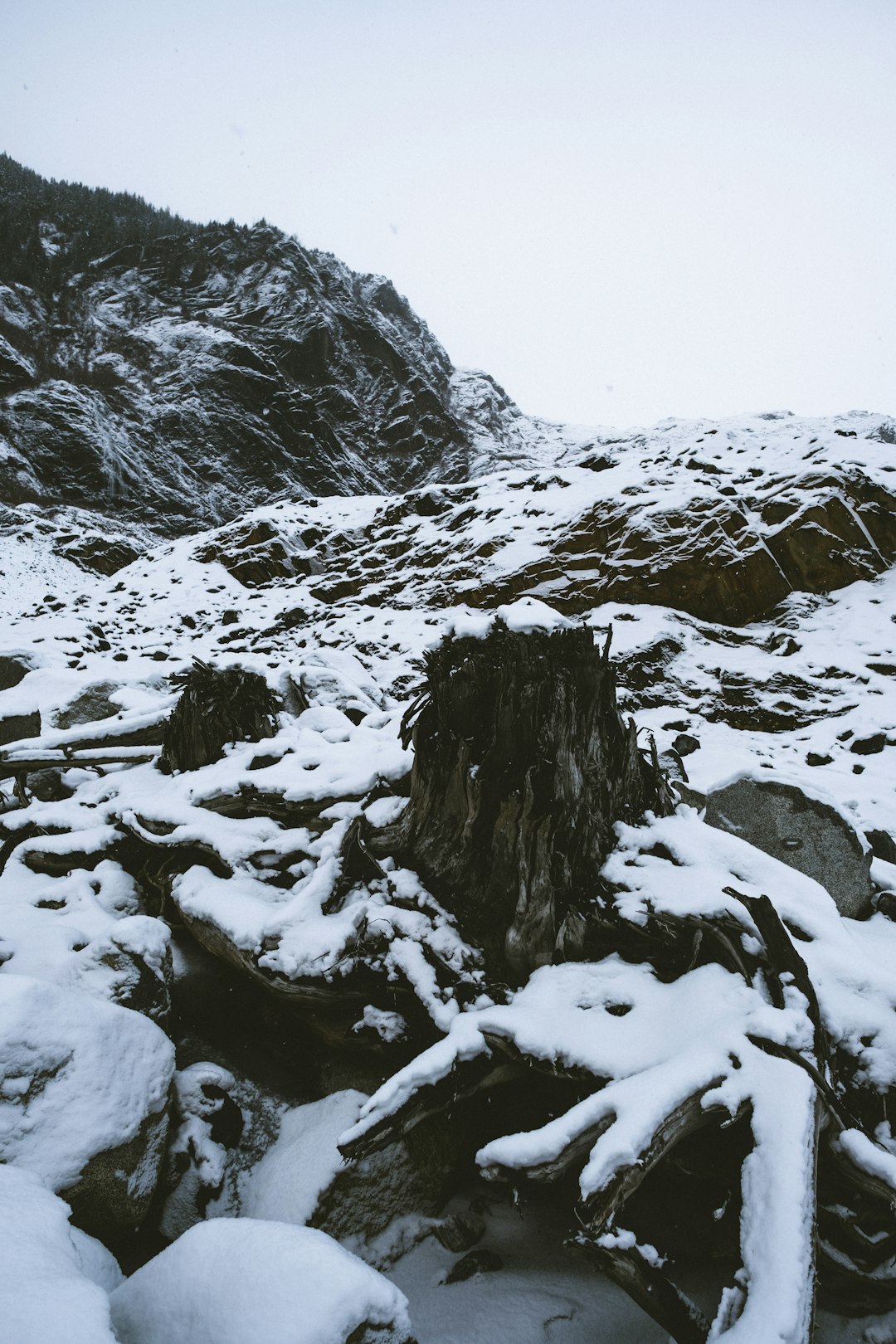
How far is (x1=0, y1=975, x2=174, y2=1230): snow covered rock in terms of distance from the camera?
1872 mm

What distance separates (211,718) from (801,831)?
400cm

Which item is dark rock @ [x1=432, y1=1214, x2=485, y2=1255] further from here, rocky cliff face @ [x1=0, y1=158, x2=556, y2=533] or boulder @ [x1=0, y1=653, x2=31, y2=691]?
rocky cliff face @ [x1=0, y1=158, x2=556, y2=533]

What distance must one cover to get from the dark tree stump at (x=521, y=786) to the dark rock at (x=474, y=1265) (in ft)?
2.80

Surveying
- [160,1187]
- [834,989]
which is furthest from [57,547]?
[834,989]

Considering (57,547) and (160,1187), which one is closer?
(160,1187)

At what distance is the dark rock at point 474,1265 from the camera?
1.98 meters

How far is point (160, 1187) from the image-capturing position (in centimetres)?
216

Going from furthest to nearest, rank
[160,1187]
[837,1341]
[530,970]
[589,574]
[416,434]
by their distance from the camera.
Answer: [416,434]
[589,574]
[530,970]
[160,1187]
[837,1341]

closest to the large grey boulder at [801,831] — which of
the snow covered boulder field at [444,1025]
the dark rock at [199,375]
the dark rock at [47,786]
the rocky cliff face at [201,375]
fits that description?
the snow covered boulder field at [444,1025]

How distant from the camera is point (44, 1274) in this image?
1304 mm

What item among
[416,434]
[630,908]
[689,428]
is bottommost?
[630,908]

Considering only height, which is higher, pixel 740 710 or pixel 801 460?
pixel 801 460

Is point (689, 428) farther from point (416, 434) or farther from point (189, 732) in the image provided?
point (189, 732)

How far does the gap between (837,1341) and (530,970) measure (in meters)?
1.25
